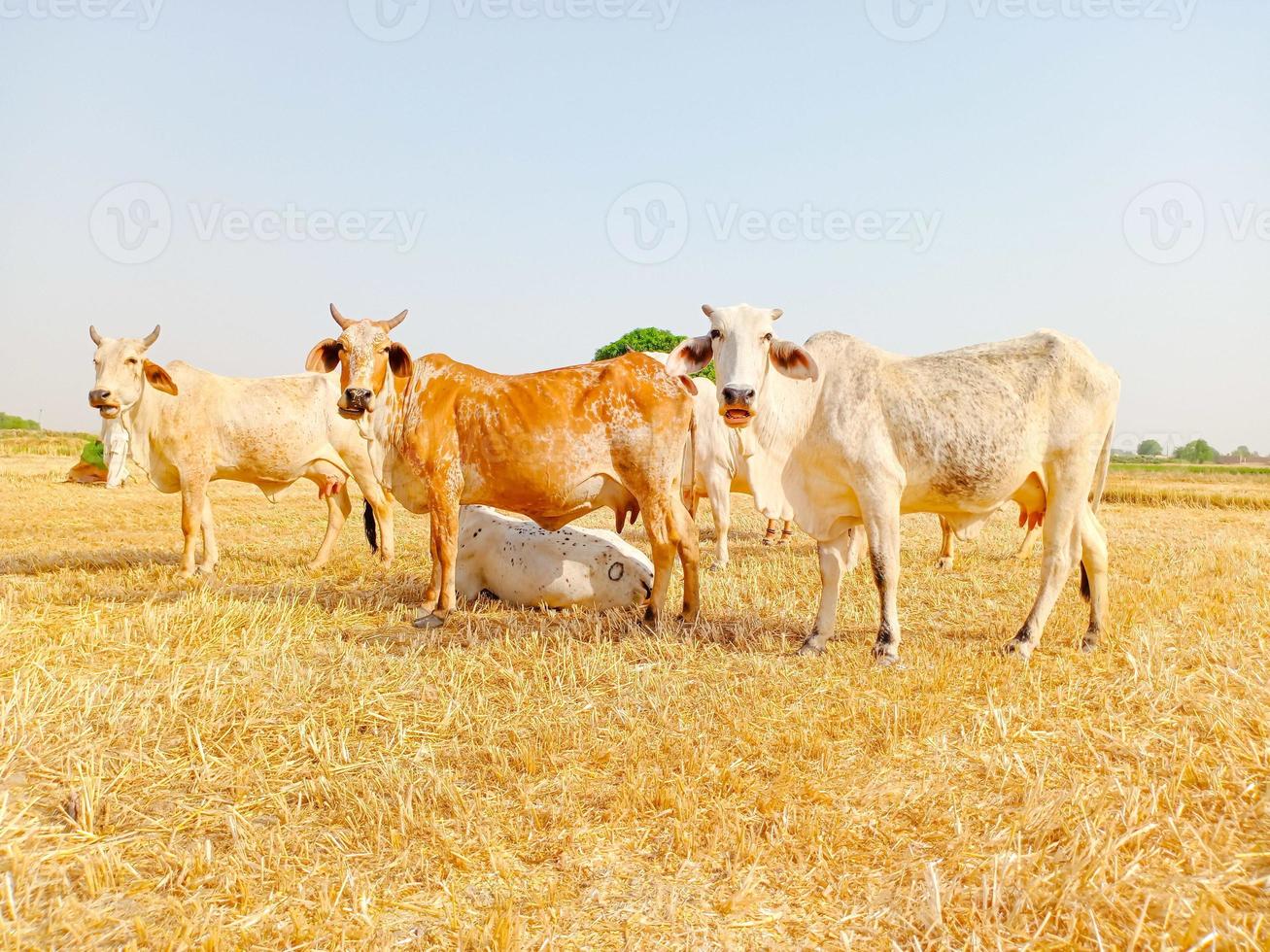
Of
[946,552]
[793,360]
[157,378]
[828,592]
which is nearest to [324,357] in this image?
[157,378]

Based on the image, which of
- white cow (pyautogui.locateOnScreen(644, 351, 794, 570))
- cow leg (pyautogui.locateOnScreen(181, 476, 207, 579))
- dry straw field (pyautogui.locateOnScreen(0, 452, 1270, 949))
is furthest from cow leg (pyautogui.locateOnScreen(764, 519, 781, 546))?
cow leg (pyautogui.locateOnScreen(181, 476, 207, 579))

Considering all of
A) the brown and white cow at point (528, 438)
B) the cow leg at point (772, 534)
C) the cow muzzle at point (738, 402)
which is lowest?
the cow leg at point (772, 534)

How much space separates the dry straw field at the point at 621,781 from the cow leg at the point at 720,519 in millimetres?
2755

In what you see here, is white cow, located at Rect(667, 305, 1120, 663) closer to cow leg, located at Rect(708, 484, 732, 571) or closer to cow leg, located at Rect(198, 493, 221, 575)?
cow leg, located at Rect(708, 484, 732, 571)

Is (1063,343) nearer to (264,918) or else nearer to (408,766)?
(408,766)

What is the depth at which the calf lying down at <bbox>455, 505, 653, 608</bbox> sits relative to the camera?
719cm

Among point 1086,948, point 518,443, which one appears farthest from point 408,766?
point 518,443

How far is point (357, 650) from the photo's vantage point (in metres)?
5.75

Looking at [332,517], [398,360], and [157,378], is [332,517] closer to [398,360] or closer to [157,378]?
[157,378]

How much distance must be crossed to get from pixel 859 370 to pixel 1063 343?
1.45 metres

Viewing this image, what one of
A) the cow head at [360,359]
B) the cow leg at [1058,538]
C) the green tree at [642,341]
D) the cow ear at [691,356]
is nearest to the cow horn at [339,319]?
the cow head at [360,359]

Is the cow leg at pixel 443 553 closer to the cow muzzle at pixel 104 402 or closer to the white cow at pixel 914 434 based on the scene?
the white cow at pixel 914 434

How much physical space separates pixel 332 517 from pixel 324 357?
338cm

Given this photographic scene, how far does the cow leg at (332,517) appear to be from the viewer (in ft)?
31.4
